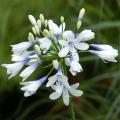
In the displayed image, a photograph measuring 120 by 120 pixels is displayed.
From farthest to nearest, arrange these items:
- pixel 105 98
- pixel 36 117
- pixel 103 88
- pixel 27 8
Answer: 1. pixel 27 8
2. pixel 36 117
3. pixel 103 88
4. pixel 105 98

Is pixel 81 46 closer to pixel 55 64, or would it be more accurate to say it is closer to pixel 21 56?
pixel 55 64

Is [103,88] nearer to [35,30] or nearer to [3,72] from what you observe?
[3,72]

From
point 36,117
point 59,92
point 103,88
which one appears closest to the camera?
point 59,92

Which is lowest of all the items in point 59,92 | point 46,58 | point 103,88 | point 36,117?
point 36,117

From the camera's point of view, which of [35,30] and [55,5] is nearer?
[35,30]

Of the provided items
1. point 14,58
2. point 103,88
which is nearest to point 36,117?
point 103,88

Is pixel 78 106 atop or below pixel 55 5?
below

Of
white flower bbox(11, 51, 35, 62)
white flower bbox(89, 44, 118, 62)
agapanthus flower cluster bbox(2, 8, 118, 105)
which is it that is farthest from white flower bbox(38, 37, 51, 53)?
white flower bbox(89, 44, 118, 62)
